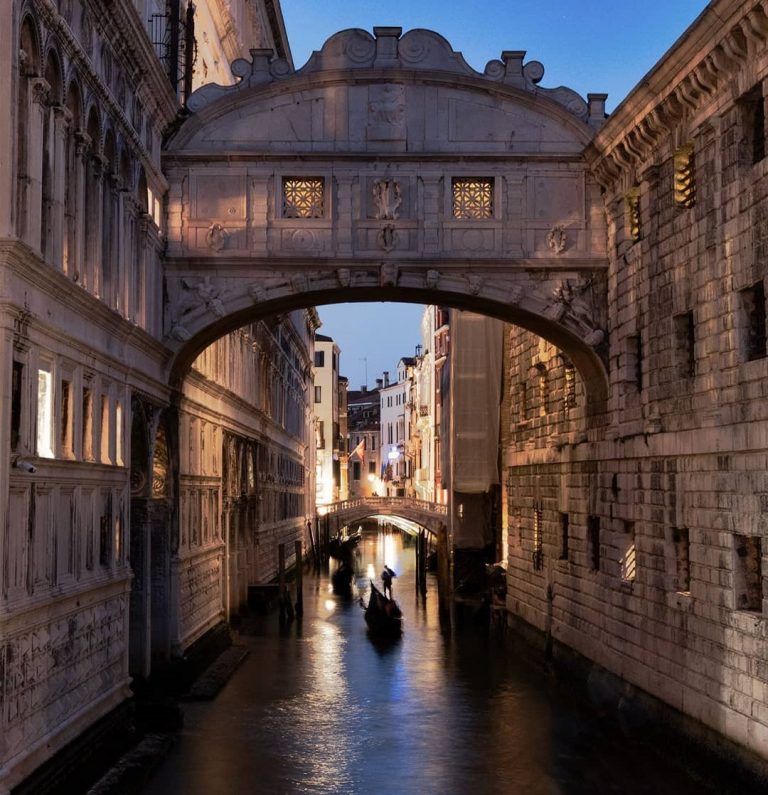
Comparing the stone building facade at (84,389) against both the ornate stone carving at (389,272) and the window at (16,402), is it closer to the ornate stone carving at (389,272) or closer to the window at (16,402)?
the window at (16,402)

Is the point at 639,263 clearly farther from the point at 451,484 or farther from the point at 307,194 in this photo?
the point at 451,484

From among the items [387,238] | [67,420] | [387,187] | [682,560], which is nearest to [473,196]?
[387,187]

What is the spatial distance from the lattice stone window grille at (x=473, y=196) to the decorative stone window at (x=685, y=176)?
4.04 m

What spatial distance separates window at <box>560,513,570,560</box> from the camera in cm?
2164

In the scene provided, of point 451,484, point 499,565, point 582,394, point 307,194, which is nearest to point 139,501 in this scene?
point 307,194

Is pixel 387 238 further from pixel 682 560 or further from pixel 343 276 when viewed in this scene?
pixel 682 560

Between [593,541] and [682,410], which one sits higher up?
[682,410]

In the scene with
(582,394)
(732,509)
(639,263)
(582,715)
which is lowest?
(582,715)

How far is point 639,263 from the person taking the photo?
1759 cm

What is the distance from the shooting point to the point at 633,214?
18.1 m

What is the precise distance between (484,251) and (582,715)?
23.8 feet

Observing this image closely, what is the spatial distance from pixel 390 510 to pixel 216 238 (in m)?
39.0

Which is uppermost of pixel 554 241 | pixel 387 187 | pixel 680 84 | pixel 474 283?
pixel 680 84

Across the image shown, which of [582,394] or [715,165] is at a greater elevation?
[715,165]
